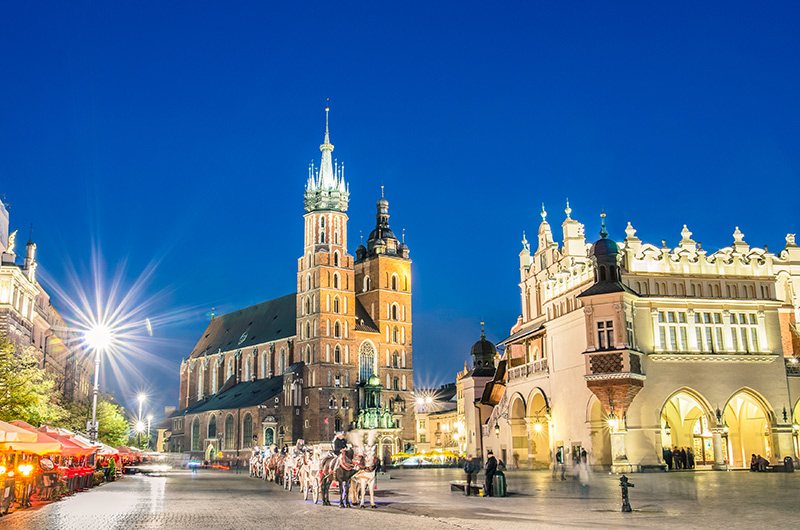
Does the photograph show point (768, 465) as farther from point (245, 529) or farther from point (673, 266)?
point (245, 529)

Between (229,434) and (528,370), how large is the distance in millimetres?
63362

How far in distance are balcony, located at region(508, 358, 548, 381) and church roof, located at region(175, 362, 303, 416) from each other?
166 ft

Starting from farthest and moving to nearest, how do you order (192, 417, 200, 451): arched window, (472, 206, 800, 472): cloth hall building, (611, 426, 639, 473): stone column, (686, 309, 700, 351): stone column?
(192, 417, 200, 451): arched window → (686, 309, 700, 351): stone column → (472, 206, 800, 472): cloth hall building → (611, 426, 639, 473): stone column

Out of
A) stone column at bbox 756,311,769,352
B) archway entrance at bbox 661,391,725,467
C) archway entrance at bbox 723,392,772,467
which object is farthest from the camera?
archway entrance at bbox 661,391,725,467

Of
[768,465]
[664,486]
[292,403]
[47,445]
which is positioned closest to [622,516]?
[664,486]

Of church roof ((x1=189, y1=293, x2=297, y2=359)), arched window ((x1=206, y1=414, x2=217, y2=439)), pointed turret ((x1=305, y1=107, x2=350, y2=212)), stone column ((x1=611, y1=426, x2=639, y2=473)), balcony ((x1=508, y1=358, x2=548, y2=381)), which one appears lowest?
stone column ((x1=611, y1=426, x2=639, y2=473))

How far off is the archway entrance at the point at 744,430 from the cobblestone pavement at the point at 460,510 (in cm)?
1469

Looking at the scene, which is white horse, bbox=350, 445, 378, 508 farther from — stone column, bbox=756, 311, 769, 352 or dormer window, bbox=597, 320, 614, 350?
stone column, bbox=756, 311, 769, 352

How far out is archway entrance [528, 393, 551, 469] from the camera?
155 feet

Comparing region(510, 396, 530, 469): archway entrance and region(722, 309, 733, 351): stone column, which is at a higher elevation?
region(722, 309, 733, 351): stone column

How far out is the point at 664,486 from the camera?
1088 inches

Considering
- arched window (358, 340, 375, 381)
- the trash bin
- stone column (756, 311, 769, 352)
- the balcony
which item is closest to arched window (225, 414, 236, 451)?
arched window (358, 340, 375, 381)

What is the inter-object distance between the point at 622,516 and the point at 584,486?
38.6 ft

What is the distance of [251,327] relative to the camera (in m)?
119
